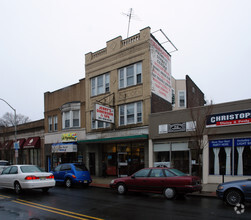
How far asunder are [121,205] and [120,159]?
11557 millimetres

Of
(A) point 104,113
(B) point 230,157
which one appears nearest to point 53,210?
(B) point 230,157

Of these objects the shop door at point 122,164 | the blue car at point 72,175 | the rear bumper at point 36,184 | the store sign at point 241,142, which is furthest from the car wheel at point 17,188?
the store sign at point 241,142

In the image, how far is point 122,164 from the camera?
2128cm

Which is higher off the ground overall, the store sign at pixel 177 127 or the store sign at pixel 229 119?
the store sign at pixel 229 119

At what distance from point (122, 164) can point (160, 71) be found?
8065mm

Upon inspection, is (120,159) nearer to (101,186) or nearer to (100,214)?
(101,186)

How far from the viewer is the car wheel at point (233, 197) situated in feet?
A: 31.4

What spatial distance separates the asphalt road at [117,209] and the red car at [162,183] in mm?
477

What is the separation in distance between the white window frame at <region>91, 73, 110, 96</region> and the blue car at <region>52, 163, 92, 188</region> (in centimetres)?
807

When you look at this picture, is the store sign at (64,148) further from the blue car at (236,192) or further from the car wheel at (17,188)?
the blue car at (236,192)

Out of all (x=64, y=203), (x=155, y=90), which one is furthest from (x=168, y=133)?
(x=64, y=203)

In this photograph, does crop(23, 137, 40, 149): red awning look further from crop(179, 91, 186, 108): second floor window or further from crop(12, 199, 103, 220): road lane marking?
crop(12, 199, 103, 220): road lane marking

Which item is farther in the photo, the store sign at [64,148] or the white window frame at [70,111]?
the white window frame at [70,111]

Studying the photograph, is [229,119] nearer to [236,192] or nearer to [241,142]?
[241,142]
